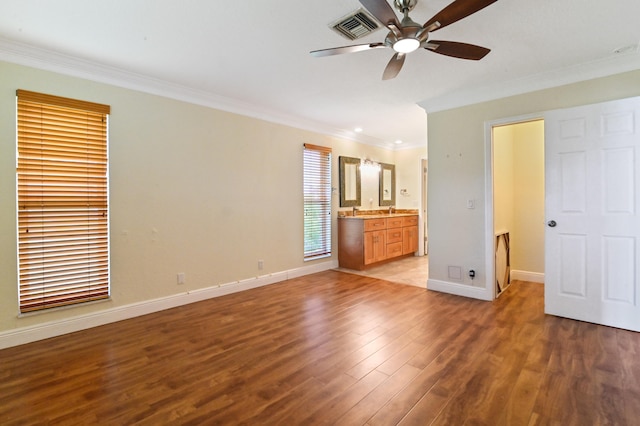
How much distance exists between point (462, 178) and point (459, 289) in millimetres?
1423

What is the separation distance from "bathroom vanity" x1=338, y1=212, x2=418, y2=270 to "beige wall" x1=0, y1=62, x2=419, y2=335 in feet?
3.36

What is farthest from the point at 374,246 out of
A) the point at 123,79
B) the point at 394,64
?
the point at 123,79

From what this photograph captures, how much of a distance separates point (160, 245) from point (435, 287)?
11.4ft

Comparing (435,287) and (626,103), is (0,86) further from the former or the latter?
(626,103)

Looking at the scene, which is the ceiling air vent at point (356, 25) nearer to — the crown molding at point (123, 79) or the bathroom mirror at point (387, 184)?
the crown molding at point (123, 79)

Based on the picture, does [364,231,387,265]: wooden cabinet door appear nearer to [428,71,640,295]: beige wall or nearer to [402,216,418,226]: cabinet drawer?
[402,216,418,226]: cabinet drawer

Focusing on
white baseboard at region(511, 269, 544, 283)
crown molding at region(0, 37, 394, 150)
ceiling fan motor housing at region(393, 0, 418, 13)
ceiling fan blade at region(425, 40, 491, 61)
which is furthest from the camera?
white baseboard at region(511, 269, 544, 283)

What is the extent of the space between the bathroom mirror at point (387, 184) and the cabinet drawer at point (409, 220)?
64 centimetres

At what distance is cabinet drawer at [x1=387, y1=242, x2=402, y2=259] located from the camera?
19.2ft

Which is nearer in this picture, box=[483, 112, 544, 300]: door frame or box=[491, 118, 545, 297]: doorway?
box=[483, 112, 544, 300]: door frame

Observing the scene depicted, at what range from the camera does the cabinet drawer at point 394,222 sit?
5859mm

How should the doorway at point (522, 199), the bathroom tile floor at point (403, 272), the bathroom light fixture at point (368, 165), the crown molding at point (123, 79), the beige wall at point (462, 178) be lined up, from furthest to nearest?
the bathroom light fixture at point (368, 165) < the bathroom tile floor at point (403, 272) < the doorway at point (522, 199) < the beige wall at point (462, 178) < the crown molding at point (123, 79)

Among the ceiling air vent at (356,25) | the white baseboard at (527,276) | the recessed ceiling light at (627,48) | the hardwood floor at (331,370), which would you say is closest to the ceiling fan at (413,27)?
the ceiling air vent at (356,25)

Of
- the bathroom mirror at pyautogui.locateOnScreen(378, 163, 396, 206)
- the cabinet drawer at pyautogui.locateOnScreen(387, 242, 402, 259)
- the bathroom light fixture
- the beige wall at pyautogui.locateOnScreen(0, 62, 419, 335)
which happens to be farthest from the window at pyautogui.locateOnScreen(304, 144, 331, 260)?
the bathroom mirror at pyautogui.locateOnScreen(378, 163, 396, 206)
